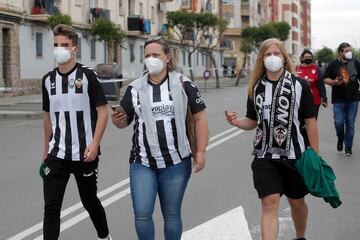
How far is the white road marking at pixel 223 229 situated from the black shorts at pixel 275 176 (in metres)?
1.08

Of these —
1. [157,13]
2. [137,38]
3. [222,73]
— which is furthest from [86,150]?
[222,73]

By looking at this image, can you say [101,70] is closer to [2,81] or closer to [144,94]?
[2,81]

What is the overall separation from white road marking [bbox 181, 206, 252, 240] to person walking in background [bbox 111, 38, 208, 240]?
1.30 meters

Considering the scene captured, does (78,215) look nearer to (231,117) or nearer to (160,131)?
(231,117)

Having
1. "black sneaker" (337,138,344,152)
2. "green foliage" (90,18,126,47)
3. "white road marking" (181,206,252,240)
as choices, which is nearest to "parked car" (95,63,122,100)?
"green foliage" (90,18,126,47)

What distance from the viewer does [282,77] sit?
5113 millimetres

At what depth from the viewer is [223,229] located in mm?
6348

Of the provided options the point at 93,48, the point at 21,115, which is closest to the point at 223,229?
the point at 21,115

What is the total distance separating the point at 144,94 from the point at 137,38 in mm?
45611

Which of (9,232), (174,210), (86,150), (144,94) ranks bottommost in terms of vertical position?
(9,232)

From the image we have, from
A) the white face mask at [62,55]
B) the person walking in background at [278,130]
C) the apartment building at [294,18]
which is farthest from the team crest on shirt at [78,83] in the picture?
the apartment building at [294,18]

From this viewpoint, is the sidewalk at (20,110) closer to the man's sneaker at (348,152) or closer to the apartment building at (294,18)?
the man's sneaker at (348,152)

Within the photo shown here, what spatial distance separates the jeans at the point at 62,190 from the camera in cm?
503

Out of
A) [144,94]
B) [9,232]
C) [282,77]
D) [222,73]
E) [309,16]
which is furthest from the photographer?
[309,16]
